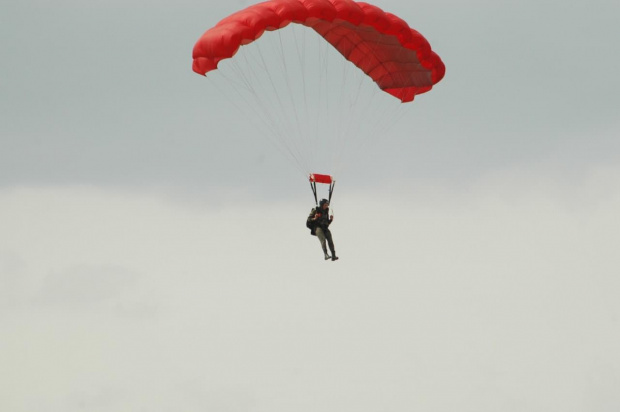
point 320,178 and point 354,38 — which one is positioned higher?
point 354,38

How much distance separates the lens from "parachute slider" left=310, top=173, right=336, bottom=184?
1642 inches

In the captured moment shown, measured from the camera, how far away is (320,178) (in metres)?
41.9

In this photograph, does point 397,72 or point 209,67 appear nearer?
point 209,67

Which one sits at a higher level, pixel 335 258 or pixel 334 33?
pixel 334 33

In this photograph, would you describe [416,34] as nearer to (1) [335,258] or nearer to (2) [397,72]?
(2) [397,72]

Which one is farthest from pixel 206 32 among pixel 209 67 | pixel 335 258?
pixel 335 258

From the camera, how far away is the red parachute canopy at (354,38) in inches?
1556

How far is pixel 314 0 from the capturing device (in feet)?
131

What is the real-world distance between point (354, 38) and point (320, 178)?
4937 millimetres

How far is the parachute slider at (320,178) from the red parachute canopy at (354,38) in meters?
4.49

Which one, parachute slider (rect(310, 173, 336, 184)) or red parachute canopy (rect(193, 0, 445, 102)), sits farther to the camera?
parachute slider (rect(310, 173, 336, 184))

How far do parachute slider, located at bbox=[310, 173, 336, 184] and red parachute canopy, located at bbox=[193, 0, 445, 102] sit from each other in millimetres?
4487

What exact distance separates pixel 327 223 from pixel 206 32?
6.74 meters

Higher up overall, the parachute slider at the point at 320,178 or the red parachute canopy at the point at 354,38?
the red parachute canopy at the point at 354,38
